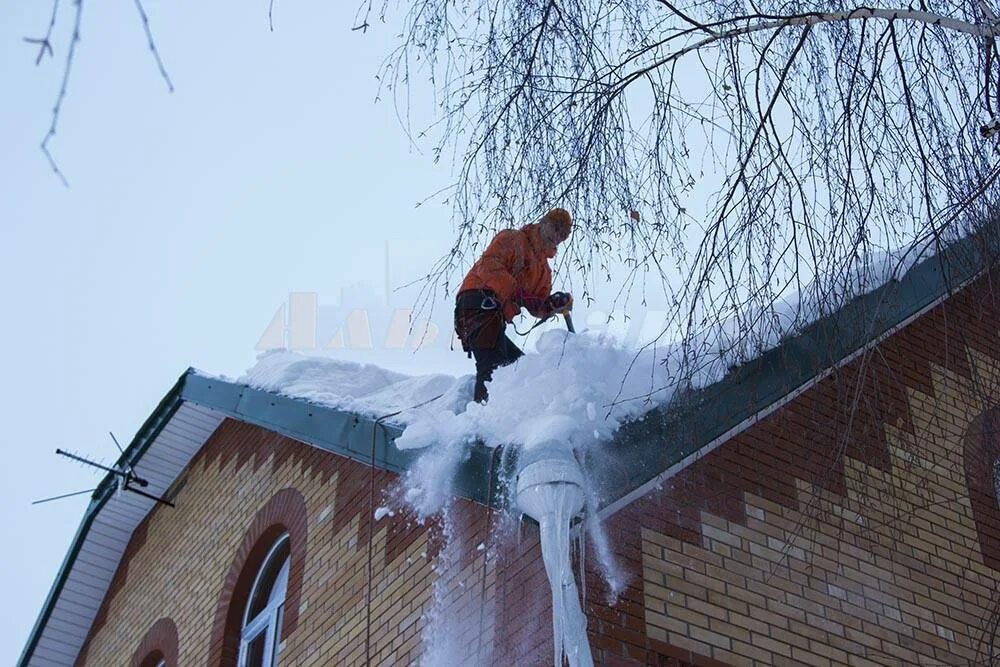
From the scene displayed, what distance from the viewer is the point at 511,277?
7246 millimetres

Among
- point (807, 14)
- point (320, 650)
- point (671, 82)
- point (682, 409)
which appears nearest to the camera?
point (807, 14)

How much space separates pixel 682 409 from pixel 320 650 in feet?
9.28

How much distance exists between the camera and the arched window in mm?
8484

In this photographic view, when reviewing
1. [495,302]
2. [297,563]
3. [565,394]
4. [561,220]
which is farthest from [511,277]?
[297,563]

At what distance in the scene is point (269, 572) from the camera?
29.3ft

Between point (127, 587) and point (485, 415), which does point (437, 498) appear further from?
point (127, 587)

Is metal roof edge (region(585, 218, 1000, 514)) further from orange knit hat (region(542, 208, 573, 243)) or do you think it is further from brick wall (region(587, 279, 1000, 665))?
orange knit hat (region(542, 208, 573, 243))

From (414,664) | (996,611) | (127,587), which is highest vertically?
(127,587)

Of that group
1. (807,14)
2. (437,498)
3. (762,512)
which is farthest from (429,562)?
(807,14)

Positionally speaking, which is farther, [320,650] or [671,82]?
[320,650]

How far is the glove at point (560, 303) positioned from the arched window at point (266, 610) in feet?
8.77

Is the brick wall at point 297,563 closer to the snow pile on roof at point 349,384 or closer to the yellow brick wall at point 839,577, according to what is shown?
the snow pile on roof at point 349,384

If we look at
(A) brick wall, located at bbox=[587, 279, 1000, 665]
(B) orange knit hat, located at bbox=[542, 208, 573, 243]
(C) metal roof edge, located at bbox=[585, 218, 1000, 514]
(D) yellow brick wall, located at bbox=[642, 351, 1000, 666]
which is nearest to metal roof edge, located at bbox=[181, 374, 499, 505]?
(C) metal roof edge, located at bbox=[585, 218, 1000, 514]

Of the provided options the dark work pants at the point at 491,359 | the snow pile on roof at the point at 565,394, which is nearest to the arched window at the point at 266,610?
the snow pile on roof at the point at 565,394
